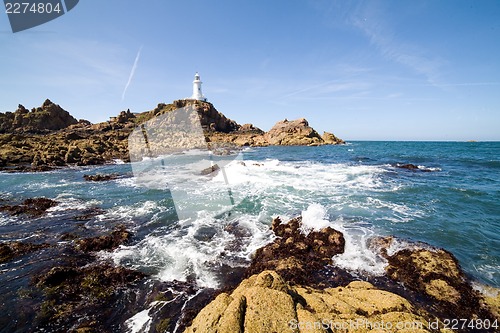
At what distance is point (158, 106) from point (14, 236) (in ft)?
292

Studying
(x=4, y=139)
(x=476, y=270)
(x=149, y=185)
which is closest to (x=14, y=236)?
(x=149, y=185)

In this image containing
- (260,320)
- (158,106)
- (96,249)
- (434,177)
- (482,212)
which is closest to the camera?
(260,320)

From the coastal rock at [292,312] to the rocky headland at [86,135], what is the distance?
3856 centimetres

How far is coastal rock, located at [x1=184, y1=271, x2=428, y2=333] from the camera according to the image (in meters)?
3.88

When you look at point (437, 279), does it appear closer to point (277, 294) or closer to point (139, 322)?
point (277, 294)

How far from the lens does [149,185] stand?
21.9m

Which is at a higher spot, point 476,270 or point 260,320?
point 260,320

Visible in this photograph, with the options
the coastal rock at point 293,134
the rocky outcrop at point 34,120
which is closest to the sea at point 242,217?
the coastal rock at point 293,134

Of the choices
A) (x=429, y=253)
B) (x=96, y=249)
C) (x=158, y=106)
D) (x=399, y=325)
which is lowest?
(x=96, y=249)

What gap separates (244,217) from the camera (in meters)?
13.5

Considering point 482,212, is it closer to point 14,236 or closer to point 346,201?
point 346,201

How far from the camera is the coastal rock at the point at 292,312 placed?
3.88 m

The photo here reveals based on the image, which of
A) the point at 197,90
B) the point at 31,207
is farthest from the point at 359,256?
the point at 197,90

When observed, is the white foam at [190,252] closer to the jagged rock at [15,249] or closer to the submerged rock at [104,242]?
the submerged rock at [104,242]
